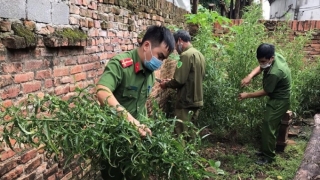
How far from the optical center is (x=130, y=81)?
2.61m

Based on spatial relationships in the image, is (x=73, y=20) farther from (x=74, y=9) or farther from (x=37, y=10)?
(x=37, y=10)

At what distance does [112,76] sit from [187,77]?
7.48ft

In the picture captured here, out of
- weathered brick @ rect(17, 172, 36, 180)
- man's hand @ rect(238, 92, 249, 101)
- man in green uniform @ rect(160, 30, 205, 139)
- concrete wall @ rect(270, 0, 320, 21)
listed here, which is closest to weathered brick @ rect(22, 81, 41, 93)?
weathered brick @ rect(17, 172, 36, 180)

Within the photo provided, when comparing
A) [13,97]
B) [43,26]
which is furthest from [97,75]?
[13,97]

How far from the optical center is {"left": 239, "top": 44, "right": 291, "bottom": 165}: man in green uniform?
14.0ft

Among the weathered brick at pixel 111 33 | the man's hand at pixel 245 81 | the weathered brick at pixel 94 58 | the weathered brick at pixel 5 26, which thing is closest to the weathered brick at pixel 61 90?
the weathered brick at pixel 94 58

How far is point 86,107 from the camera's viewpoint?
171 centimetres

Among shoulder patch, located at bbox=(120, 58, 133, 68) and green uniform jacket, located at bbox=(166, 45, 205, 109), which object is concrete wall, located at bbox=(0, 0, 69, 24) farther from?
green uniform jacket, located at bbox=(166, 45, 205, 109)

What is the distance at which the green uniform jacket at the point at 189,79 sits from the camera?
450 centimetres

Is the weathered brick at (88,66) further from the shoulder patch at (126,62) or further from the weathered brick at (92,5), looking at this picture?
the shoulder patch at (126,62)

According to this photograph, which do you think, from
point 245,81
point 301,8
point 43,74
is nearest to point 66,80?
point 43,74

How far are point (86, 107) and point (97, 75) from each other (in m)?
1.75

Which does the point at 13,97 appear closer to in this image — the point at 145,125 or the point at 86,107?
the point at 86,107

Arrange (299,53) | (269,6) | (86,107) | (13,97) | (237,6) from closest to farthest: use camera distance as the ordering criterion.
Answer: (86,107) → (13,97) → (299,53) → (237,6) → (269,6)
